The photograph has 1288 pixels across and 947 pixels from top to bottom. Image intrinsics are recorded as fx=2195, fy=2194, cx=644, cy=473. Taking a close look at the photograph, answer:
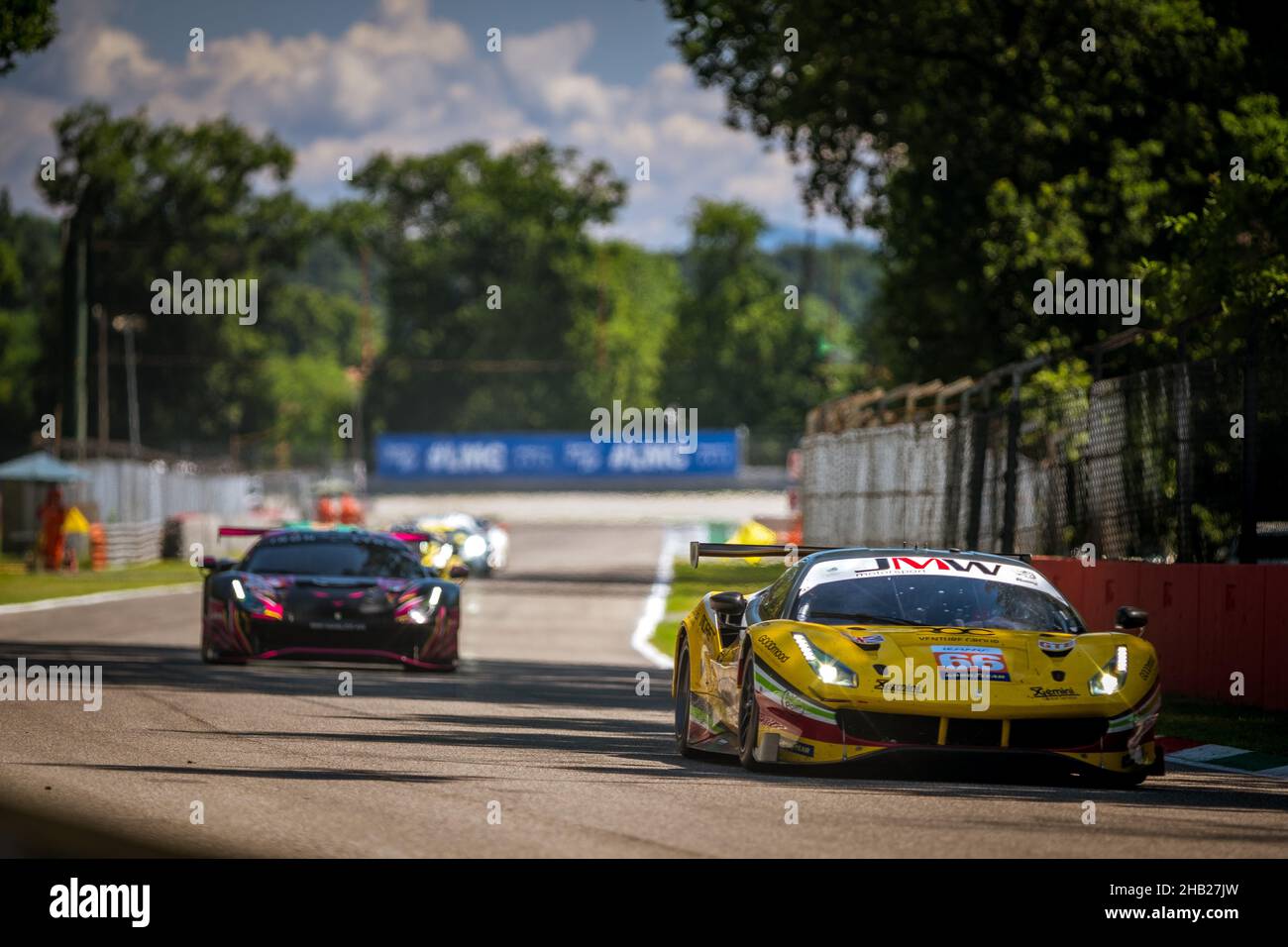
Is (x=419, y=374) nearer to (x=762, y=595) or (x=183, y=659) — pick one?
(x=183, y=659)

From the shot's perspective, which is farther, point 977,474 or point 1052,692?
point 977,474

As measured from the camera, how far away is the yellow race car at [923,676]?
10.1 m

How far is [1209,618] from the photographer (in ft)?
51.4

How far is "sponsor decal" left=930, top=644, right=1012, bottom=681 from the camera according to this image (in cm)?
1016

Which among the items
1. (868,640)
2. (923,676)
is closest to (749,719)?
(868,640)

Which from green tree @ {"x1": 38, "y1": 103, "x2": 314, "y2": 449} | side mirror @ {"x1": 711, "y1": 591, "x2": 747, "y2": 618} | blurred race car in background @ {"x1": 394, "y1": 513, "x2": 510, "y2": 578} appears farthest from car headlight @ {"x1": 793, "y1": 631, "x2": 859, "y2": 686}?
green tree @ {"x1": 38, "y1": 103, "x2": 314, "y2": 449}

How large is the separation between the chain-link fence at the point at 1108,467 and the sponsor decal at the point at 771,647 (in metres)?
6.05

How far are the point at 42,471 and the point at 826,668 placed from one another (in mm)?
35017

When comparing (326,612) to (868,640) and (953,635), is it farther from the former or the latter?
(953,635)

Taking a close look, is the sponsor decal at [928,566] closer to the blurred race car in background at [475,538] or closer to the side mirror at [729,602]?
the side mirror at [729,602]

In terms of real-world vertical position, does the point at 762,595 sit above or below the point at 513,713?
above

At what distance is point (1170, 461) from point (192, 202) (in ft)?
310
